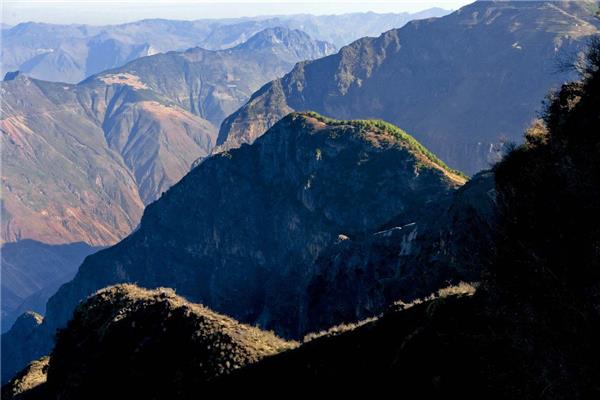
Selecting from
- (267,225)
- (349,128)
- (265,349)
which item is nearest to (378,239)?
(265,349)

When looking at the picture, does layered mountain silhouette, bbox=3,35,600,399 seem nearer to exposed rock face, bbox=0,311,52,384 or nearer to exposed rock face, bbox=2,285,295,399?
exposed rock face, bbox=2,285,295,399

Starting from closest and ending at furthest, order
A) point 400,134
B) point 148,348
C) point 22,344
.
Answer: point 148,348
point 400,134
point 22,344

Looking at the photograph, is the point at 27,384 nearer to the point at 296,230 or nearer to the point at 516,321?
the point at 516,321

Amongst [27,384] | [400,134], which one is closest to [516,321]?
[27,384]

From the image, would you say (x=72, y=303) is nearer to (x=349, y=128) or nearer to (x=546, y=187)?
(x=349, y=128)

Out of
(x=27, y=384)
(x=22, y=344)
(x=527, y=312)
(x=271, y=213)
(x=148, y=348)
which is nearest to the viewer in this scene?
(x=527, y=312)

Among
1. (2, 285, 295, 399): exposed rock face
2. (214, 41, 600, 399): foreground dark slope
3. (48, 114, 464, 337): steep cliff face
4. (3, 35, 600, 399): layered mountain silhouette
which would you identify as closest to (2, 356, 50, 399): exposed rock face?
(2, 285, 295, 399): exposed rock face
